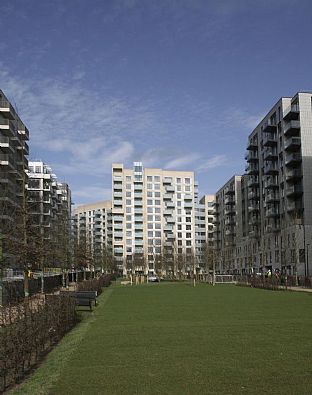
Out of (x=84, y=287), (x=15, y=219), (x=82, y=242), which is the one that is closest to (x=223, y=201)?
(x=82, y=242)

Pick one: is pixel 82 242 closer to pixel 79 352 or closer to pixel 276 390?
pixel 79 352

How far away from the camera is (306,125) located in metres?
82.3

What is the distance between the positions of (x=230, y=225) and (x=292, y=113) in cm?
4878

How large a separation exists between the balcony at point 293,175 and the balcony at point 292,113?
8287 mm

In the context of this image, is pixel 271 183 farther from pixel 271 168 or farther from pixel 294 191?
pixel 294 191

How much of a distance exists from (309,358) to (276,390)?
3025mm

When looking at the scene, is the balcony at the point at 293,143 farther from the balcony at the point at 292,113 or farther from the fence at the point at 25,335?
the fence at the point at 25,335

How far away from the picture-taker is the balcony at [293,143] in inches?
3246

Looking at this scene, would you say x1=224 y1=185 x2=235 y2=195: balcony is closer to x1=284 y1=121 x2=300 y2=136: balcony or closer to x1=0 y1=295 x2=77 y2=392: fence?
x1=284 y1=121 x2=300 y2=136: balcony

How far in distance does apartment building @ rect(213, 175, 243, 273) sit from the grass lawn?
103m

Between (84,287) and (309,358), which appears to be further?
(84,287)

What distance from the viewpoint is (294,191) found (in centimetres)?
8225

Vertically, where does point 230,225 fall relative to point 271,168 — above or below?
below

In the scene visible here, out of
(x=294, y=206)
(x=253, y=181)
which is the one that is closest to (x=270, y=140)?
(x=294, y=206)
